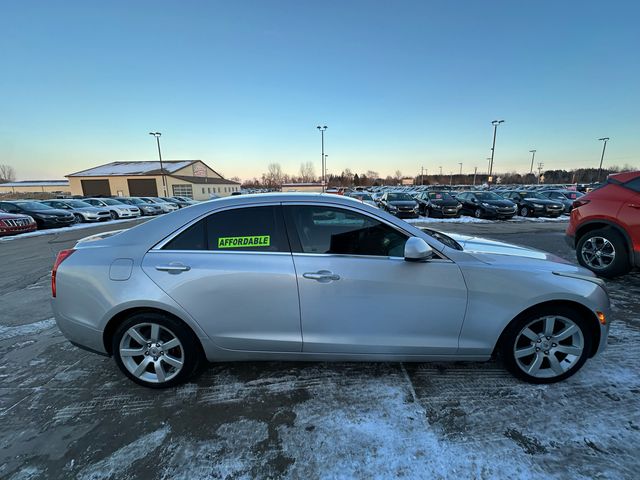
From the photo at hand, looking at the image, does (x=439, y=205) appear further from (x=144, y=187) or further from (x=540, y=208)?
(x=144, y=187)

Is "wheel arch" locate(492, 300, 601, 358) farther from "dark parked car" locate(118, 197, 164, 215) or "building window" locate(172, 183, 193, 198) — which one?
"building window" locate(172, 183, 193, 198)

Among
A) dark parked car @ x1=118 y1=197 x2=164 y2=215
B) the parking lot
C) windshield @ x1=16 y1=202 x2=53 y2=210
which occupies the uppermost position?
windshield @ x1=16 y1=202 x2=53 y2=210

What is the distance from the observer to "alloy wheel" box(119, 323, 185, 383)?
8.08ft

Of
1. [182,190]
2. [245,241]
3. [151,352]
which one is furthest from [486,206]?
[182,190]

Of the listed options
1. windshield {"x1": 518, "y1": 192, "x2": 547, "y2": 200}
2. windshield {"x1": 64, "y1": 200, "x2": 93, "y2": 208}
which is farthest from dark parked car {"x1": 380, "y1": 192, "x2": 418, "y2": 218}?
windshield {"x1": 64, "y1": 200, "x2": 93, "y2": 208}

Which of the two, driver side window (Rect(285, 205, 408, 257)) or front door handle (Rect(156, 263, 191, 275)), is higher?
driver side window (Rect(285, 205, 408, 257))

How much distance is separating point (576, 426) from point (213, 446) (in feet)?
8.38

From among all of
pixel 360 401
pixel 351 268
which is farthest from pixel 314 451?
pixel 351 268

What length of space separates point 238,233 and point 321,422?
1.59 m

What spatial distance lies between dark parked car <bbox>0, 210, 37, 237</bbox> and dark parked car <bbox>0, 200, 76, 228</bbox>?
4.65ft

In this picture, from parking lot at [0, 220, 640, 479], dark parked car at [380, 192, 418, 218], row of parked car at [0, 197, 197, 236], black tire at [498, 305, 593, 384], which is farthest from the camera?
dark parked car at [380, 192, 418, 218]

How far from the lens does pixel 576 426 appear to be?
208cm

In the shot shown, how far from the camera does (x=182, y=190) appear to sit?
177ft

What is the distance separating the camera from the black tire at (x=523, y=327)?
2400 mm
